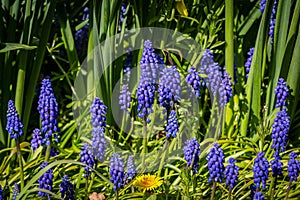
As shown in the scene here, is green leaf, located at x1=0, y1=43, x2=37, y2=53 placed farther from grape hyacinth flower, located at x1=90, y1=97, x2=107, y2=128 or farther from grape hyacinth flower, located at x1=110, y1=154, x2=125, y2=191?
grape hyacinth flower, located at x1=110, y1=154, x2=125, y2=191

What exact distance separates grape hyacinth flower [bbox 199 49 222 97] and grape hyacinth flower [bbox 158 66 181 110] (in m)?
0.31

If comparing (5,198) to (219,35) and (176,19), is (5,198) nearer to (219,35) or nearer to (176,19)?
(176,19)

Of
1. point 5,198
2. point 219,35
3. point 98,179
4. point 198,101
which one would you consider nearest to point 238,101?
point 198,101

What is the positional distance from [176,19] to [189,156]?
117 cm

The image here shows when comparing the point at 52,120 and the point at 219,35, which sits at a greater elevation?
the point at 219,35

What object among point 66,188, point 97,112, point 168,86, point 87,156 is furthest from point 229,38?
point 66,188

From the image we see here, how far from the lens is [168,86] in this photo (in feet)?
10.6

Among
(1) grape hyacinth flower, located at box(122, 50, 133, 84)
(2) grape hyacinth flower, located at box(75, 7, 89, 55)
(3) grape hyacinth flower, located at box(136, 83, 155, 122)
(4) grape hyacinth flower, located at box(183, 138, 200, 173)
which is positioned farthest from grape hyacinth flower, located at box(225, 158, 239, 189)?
(2) grape hyacinth flower, located at box(75, 7, 89, 55)

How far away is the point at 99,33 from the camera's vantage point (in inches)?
146

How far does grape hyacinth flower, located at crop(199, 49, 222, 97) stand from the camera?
11.4 ft

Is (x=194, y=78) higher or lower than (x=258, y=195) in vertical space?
higher

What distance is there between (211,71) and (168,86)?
37cm

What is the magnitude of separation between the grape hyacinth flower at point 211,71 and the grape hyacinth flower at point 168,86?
12.0 inches

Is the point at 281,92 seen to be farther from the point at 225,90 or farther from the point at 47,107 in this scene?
the point at 47,107
